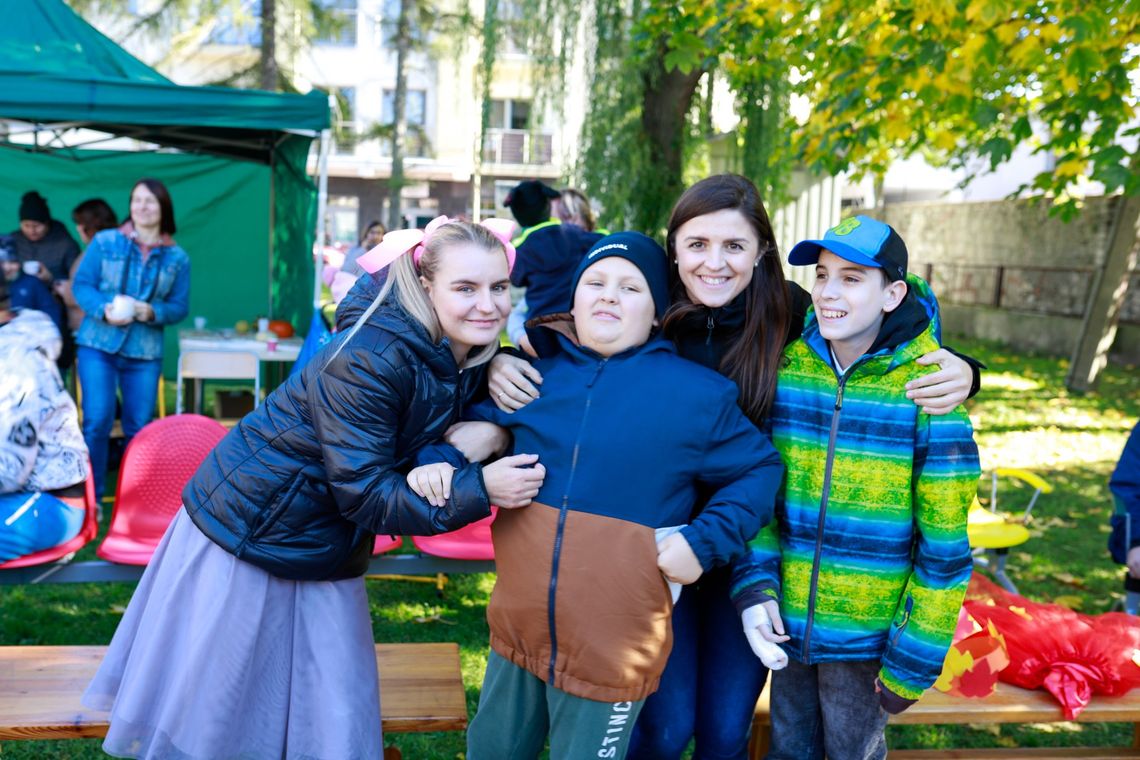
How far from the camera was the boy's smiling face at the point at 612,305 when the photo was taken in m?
2.35

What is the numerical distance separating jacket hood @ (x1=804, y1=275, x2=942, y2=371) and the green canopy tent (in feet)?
17.2

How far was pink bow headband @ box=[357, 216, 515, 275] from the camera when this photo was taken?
2.50m

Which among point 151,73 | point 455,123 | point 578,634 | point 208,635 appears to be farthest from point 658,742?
point 455,123

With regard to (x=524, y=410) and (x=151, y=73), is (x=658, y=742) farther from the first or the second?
(x=151, y=73)

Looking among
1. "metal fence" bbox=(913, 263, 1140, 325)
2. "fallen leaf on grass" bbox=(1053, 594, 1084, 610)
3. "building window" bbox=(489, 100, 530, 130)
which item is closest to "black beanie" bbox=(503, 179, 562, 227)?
"fallen leaf on grass" bbox=(1053, 594, 1084, 610)

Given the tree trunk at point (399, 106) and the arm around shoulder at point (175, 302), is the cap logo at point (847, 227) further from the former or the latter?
the tree trunk at point (399, 106)

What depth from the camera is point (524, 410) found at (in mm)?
2391

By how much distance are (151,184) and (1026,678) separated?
219 inches

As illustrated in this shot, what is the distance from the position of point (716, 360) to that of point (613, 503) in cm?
53

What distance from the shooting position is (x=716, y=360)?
2580mm

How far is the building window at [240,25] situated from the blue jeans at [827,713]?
54.4 ft

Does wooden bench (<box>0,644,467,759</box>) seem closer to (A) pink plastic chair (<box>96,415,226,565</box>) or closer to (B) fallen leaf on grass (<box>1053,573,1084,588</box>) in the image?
(A) pink plastic chair (<box>96,415,226,565</box>)

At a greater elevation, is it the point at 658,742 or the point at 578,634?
the point at 578,634

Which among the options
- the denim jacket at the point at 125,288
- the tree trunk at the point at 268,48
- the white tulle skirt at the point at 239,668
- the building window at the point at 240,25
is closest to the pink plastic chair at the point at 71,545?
the white tulle skirt at the point at 239,668
